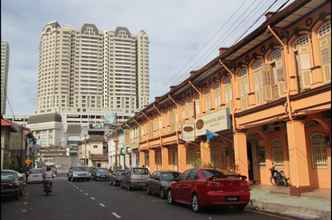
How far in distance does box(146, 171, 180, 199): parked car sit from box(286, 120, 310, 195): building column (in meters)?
5.95

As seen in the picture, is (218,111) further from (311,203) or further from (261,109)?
(311,203)

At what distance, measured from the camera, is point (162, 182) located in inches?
859

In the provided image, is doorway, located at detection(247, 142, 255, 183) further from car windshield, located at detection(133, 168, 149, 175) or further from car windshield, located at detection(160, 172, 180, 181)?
car windshield, located at detection(133, 168, 149, 175)

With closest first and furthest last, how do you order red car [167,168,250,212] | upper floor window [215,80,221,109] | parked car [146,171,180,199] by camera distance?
red car [167,168,250,212]
parked car [146,171,180,199]
upper floor window [215,80,221,109]

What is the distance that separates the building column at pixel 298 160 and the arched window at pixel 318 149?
161 cm

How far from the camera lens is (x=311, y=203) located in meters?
15.3

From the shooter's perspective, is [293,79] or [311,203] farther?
[293,79]

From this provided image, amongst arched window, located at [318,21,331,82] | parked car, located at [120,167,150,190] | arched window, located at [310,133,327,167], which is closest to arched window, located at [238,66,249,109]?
arched window, located at [310,133,327,167]

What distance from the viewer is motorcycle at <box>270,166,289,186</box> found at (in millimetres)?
22169

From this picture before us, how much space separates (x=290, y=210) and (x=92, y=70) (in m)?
66.0

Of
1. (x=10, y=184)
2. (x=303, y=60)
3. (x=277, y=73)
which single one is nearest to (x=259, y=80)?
A: (x=277, y=73)

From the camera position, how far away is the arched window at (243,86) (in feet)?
76.5

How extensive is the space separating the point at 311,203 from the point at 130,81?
64520 mm

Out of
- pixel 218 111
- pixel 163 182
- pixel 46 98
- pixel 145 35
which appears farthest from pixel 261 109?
pixel 46 98
